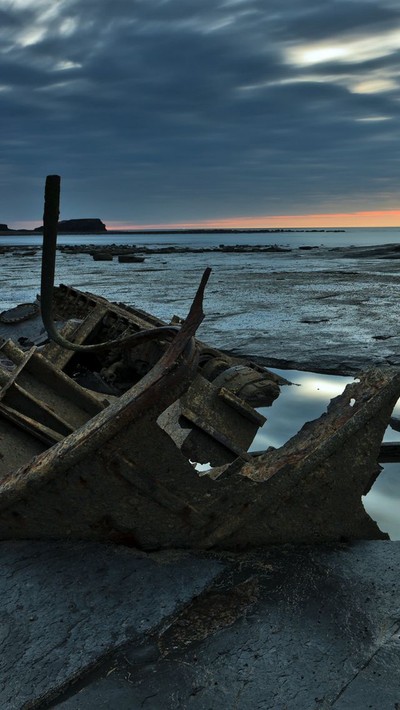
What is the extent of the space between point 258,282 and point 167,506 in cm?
2274

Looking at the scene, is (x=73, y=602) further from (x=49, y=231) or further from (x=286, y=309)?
(x=286, y=309)

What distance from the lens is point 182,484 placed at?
3.13m

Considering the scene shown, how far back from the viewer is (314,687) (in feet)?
8.27

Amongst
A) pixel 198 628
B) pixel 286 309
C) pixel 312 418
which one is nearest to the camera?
pixel 198 628

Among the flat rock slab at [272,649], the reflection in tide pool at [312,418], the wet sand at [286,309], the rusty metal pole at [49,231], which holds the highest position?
the rusty metal pole at [49,231]

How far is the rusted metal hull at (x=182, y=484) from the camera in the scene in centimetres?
293

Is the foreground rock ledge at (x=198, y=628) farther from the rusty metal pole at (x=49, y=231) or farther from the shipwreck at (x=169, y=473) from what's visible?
the rusty metal pole at (x=49, y=231)

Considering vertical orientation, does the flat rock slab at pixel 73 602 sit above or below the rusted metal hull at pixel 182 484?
below

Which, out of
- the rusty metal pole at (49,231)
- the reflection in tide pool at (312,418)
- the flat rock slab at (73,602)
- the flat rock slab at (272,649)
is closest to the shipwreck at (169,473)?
the rusty metal pole at (49,231)

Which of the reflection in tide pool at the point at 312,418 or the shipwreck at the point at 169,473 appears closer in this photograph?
the shipwreck at the point at 169,473

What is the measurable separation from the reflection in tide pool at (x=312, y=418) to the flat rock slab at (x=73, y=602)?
1.86m

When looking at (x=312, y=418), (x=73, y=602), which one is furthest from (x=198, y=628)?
(x=312, y=418)

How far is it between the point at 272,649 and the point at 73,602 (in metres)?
1.00

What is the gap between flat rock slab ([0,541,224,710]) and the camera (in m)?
2.65
